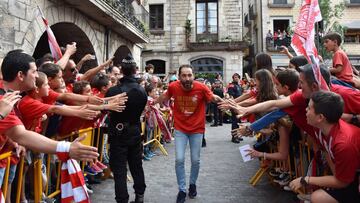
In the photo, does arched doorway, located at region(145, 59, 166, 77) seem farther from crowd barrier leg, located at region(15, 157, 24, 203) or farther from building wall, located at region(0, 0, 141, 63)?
crowd barrier leg, located at region(15, 157, 24, 203)

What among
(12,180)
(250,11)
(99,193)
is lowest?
(99,193)

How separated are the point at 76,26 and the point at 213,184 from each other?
24.4 ft

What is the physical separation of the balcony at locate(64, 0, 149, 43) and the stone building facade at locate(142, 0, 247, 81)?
8651 millimetres

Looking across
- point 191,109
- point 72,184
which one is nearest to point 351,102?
point 191,109

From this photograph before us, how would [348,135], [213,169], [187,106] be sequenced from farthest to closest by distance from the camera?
[213,169] → [187,106] → [348,135]

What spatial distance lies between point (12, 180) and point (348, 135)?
328 centimetres

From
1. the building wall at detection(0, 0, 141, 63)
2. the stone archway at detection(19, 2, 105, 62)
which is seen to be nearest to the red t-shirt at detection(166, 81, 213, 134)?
the building wall at detection(0, 0, 141, 63)

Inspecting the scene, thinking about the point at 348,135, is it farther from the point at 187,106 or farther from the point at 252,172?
the point at 252,172

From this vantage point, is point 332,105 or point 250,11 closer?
point 332,105

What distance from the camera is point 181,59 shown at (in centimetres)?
2731

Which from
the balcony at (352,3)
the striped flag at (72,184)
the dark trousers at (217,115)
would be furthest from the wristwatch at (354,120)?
the balcony at (352,3)

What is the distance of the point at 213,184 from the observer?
269 inches

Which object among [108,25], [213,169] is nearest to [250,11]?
[108,25]

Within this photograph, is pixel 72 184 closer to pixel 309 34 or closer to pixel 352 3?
pixel 309 34
